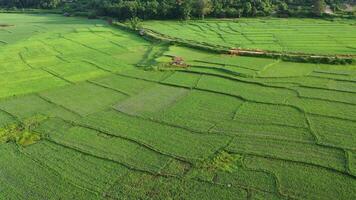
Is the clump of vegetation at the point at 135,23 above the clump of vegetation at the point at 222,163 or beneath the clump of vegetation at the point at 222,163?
beneath

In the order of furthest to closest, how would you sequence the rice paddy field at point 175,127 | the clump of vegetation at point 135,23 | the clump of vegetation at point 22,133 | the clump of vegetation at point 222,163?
the clump of vegetation at point 135,23
the clump of vegetation at point 22,133
the clump of vegetation at point 222,163
the rice paddy field at point 175,127

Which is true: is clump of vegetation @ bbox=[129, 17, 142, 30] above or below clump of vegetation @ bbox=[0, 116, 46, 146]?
below

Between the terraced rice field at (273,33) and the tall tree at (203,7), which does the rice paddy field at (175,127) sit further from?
the tall tree at (203,7)

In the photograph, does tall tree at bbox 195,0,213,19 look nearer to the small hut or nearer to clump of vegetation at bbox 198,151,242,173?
the small hut

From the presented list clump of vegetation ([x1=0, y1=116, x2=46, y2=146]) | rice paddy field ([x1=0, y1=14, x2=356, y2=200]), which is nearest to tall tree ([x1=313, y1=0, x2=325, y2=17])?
rice paddy field ([x1=0, y1=14, x2=356, y2=200])

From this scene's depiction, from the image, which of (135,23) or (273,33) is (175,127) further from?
(135,23)

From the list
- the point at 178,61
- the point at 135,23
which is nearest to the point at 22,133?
the point at 178,61

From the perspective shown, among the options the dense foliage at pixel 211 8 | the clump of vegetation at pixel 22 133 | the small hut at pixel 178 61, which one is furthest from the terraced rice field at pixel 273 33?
the clump of vegetation at pixel 22 133

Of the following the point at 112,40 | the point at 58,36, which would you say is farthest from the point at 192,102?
the point at 58,36
